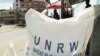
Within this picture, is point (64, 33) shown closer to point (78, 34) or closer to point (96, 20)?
point (78, 34)

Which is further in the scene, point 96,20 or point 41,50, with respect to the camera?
point 96,20

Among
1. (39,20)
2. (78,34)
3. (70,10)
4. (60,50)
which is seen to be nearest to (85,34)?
(78,34)

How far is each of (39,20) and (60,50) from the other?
0.20 meters

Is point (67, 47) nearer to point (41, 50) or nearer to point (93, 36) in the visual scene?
point (41, 50)

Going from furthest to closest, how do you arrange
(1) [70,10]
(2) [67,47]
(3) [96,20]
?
1. (1) [70,10]
2. (3) [96,20]
3. (2) [67,47]

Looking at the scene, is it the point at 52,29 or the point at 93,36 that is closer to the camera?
the point at 52,29

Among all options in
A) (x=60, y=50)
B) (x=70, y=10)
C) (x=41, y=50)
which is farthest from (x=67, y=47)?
(x=70, y=10)

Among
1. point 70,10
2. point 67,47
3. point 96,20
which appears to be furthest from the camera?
point 70,10

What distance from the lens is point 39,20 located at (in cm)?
142

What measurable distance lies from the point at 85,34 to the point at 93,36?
194 mm

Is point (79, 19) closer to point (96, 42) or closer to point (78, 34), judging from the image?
point (78, 34)

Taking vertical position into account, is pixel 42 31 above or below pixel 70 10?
below

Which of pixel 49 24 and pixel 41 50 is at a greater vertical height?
pixel 49 24

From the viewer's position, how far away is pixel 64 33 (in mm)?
1353
